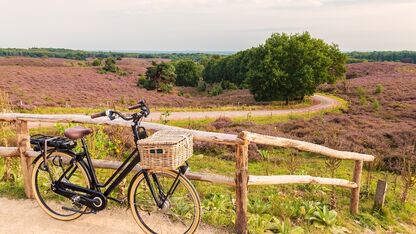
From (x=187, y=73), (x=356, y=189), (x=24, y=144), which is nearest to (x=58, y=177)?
(x=24, y=144)

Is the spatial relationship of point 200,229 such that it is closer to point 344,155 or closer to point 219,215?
point 219,215

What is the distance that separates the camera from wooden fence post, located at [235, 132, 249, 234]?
456 cm

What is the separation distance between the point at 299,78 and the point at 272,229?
36200 mm

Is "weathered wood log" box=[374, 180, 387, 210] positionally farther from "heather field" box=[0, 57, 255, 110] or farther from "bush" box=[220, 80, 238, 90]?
"bush" box=[220, 80, 238, 90]

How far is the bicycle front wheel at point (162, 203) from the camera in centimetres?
430

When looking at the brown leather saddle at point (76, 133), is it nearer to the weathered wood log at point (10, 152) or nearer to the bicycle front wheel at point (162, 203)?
the bicycle front wheel at point (162, 203)

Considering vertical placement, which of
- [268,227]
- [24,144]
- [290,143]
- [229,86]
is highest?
[290,143]

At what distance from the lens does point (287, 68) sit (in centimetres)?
4162

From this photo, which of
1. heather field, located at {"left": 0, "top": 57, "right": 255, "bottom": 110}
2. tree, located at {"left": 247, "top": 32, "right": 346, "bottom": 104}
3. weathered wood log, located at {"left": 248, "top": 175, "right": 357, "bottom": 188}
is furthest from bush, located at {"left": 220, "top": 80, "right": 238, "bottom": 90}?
weathered wood log, located at {"left": 248, "top": 175, "right": 357, "bottom": 188}

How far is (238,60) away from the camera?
72.2 metres

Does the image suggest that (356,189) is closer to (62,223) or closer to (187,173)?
(187,173)

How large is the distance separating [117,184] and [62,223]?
1194mm

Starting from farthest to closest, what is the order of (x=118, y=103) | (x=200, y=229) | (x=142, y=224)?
1. (x=118, y=103)
2. (x=200, y=229)
3. (x=142, y=224)

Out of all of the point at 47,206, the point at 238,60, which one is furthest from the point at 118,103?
the point at 238,60
